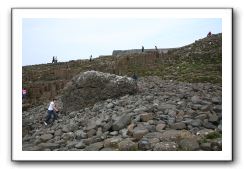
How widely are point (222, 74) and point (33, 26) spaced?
258cm

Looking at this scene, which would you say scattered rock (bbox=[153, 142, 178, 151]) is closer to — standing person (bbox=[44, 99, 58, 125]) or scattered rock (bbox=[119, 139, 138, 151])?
scattered rock (bbox=[119, 139, 138, 151])

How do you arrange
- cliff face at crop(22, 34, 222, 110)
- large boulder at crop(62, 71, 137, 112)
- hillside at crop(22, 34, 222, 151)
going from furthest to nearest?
large boulder at crop(62, 71, 137, 112)
cliff face at crop(22, 34, 222, 110)
hillside at crop(22, 34, 222, 151)

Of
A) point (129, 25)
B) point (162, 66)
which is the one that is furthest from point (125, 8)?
point (162, 66)

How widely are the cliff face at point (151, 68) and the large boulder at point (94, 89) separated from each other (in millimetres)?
572

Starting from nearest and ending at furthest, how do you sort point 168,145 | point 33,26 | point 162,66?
point 168,145, point 33,26, point 162,66

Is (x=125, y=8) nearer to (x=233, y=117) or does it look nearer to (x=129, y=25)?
(x=129, y=25)

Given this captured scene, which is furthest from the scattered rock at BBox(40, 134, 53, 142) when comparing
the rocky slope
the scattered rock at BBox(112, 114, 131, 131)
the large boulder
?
the large boulder

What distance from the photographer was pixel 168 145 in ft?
20.8

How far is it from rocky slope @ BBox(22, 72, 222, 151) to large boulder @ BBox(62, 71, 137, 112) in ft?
0.51

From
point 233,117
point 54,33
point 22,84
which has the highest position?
point 54,33

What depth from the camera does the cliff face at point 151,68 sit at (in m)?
→ 7.32

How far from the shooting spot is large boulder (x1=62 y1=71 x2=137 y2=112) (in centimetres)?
787

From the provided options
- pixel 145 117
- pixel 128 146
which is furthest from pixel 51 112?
pixel 128 146

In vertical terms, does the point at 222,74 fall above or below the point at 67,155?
above
